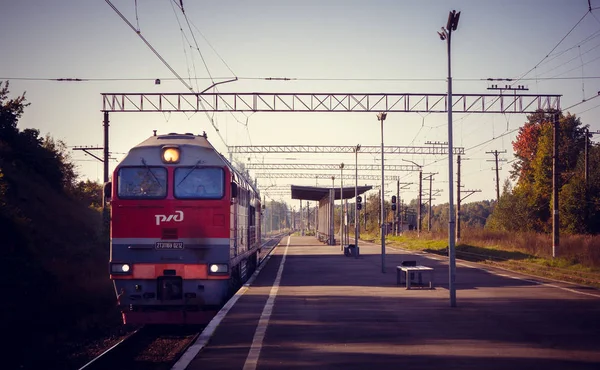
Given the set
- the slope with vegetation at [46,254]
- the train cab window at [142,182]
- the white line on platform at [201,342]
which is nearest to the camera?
the white line on platform at [201,342]

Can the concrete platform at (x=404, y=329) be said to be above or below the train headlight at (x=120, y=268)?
below

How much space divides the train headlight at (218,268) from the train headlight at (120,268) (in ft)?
5.70

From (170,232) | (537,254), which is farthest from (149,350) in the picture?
(537,254)

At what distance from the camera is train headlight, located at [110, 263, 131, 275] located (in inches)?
512

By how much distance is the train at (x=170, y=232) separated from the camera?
512 inches

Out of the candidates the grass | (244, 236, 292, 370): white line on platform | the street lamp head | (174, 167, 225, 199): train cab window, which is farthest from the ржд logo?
the grass

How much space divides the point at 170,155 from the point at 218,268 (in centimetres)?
276

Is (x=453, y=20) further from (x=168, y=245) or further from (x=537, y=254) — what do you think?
(x=537, y=254)

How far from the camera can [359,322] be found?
12.1m

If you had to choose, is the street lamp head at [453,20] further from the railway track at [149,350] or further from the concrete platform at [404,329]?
the railway track at [149,350]

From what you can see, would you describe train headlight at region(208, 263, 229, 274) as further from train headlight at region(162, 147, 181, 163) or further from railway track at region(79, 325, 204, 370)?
train headlight at region(162, 147, 181, 163)

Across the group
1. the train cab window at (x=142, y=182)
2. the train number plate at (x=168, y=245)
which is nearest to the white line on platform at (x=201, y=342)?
the train number plate at (x=168, y=245)

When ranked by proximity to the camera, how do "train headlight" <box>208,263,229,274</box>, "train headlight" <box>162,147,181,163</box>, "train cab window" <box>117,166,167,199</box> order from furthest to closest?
"train headlight" <box>162,147,181,163</box>, "train cab window" <box>117,166,167,199</box>, "train headlight" <box>208,263,229,274</box>

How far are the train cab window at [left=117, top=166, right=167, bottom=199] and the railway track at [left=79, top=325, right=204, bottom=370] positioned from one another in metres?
3.01
